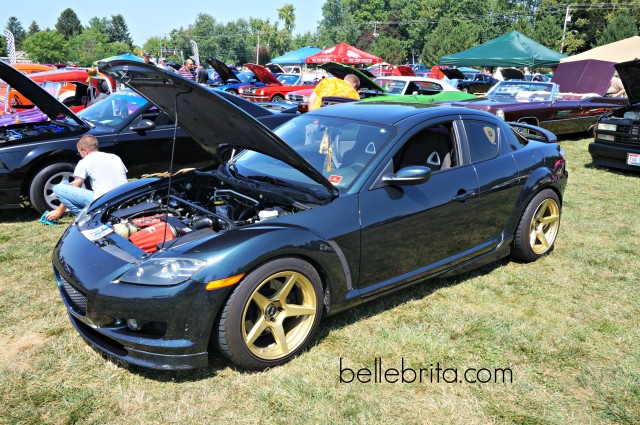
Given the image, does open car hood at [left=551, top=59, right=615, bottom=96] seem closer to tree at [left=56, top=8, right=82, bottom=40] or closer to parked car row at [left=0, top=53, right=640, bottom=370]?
parked car row at [left=0, top=53, right=640, bottom=370]

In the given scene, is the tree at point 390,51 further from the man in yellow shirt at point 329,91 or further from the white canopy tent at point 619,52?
the man in yellow shirt at point 329,91

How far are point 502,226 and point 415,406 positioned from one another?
2064 millimetres

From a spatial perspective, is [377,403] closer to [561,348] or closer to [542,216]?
[561,348]

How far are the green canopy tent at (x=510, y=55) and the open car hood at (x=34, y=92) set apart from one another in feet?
56.7

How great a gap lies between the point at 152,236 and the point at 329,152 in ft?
4.46

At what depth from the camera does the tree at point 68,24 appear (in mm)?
127000

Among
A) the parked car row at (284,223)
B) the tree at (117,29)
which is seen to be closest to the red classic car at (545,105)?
the parked car row at (284,223)

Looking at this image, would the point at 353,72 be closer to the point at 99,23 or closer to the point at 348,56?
the point at 348,56

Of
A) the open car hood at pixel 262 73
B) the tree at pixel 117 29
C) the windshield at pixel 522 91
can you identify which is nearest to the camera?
the windshield at pixel 522 91

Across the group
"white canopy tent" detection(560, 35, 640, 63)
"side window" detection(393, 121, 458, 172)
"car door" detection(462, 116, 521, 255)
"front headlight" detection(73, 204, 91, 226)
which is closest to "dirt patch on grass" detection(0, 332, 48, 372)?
"front headlight" detection(73, 204, 91, 226)

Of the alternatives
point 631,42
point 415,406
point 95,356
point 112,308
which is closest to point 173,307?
point 112,308

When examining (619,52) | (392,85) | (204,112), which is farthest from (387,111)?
(619,52)

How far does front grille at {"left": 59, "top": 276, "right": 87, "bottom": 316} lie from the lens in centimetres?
301

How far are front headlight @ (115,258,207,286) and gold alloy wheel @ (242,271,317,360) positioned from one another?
0.37 meters
